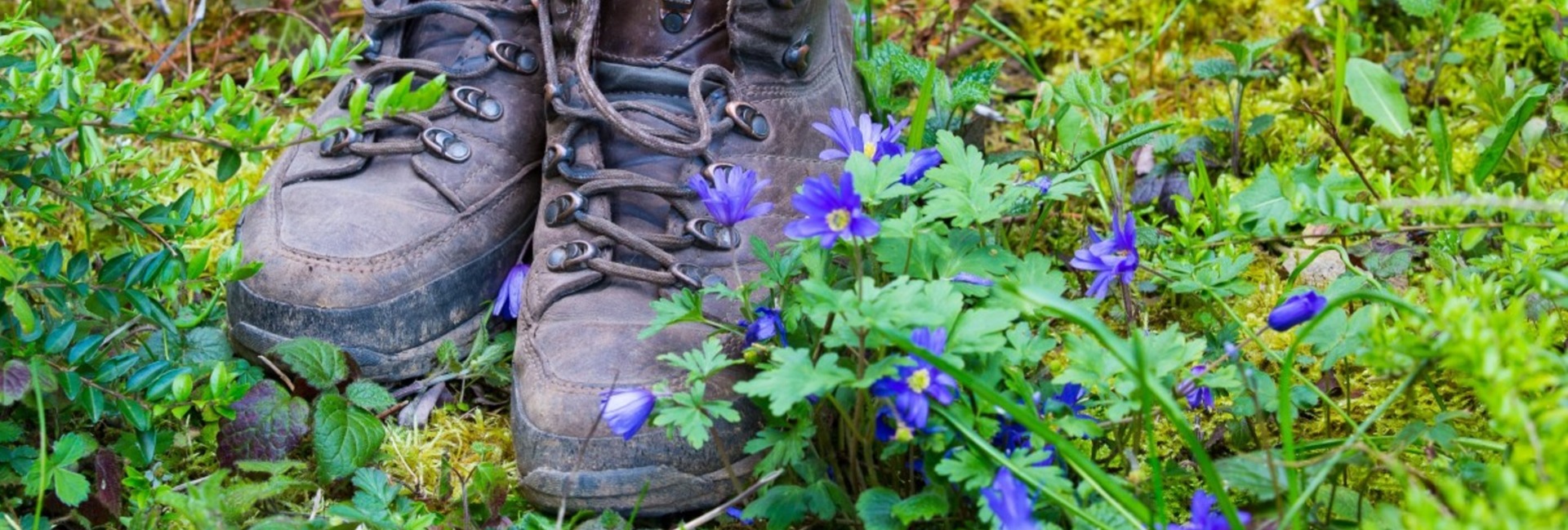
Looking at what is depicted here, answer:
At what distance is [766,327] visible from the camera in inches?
64.4

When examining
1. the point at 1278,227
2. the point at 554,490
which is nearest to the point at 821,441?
the point at 554,490

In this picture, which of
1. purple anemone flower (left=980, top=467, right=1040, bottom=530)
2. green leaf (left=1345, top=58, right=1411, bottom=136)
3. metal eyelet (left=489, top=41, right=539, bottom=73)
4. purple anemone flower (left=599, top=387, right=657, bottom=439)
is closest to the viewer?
purple anemone flower (left=980, top=467, right=1040, bottom=530)

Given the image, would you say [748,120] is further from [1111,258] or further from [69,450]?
[69,450]

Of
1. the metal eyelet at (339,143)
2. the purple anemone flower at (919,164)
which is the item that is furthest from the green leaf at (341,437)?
the purple anemone flower at (919,164)

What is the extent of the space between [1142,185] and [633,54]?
1.08 m

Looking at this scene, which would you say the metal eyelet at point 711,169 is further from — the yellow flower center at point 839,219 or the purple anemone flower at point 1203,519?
the purple anemone flower at point 1203,519

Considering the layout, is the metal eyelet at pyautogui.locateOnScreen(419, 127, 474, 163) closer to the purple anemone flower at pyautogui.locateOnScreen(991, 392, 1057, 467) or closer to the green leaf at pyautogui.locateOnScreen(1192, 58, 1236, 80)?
the purple anemone flower at pyautogui.locateOnScreen(991, 392, 1057, 467)

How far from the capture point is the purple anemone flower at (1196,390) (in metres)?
1.46

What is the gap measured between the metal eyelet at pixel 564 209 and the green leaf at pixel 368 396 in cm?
35

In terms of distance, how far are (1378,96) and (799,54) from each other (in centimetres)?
120

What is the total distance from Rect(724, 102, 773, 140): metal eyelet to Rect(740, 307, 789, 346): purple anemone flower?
41cm

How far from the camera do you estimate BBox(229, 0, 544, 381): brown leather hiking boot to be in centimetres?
202

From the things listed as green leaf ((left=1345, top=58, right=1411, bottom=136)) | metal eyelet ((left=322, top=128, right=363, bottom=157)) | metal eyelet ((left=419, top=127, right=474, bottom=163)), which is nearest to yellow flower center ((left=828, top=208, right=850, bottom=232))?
metal eyelet ((left=419, top=127, right=474, bottom=163))

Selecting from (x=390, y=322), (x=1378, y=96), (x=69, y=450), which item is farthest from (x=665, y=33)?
(x=1378, y=96)
